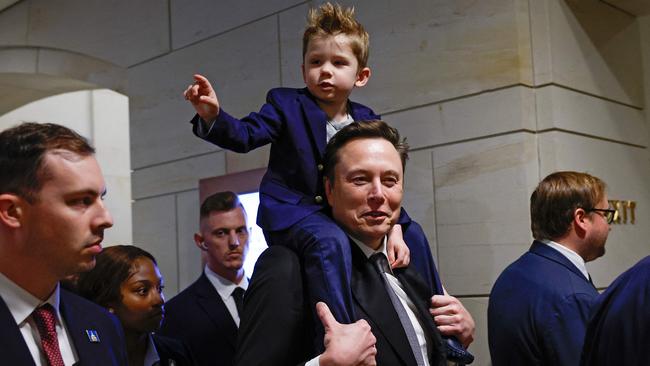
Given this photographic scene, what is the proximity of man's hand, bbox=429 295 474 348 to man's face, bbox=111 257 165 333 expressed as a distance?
4.54ft

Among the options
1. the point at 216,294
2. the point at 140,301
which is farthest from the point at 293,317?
the point at 216,294

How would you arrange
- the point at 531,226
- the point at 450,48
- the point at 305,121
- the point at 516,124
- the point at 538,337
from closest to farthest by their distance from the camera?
the point at 305,121 < the point at 538,337 < the point at 531,226 < the point at 516,124 < the point at 450,48

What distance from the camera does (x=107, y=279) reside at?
3.15 meters

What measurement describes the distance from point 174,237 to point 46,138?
12.6 ft

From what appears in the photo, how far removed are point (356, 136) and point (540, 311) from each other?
4.10ft

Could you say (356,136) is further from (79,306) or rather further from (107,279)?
(107,279)

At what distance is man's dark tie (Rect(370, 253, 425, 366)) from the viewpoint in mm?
2135

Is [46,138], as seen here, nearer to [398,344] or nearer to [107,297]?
[398,344]

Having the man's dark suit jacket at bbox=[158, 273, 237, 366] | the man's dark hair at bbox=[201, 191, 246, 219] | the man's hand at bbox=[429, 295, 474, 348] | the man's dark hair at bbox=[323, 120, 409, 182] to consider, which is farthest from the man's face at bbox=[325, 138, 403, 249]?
the man's dark hair at bbox=[201, 191, 246, 219]

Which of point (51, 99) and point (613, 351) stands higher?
point (51, 99)

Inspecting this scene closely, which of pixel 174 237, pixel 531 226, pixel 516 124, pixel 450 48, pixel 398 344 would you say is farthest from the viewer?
pixel 174 237

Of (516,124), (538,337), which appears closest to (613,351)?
(538,337)

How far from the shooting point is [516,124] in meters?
3.69

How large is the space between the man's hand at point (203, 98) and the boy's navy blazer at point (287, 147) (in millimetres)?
56
